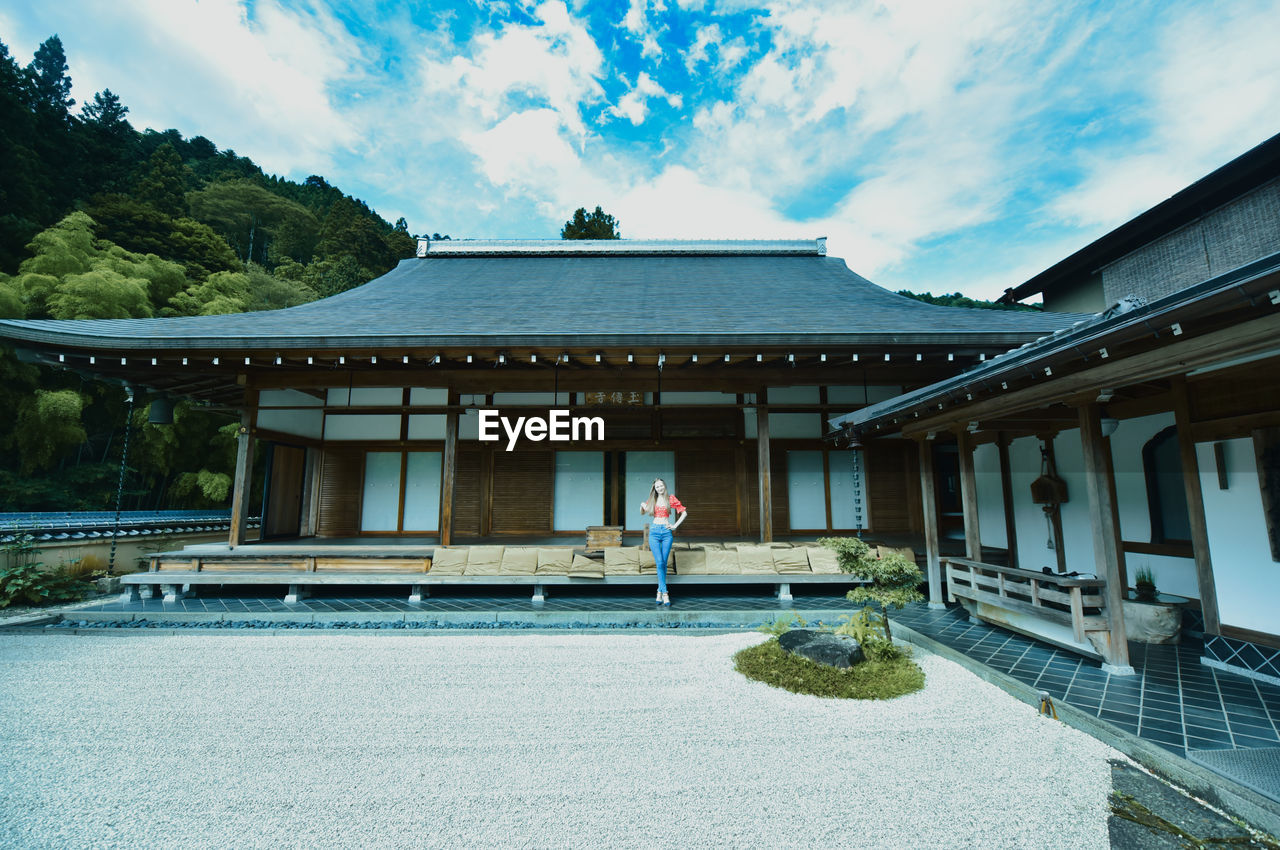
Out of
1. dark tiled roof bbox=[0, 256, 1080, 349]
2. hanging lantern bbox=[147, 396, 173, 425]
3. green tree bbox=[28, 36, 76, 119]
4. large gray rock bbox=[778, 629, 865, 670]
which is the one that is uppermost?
green tree bbox=[28, 36, 76, 119]

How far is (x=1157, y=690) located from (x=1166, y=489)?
254 cm

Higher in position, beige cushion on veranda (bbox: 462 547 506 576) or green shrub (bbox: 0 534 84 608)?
beige cushion on veranda (bbox: 462 547 506 576)

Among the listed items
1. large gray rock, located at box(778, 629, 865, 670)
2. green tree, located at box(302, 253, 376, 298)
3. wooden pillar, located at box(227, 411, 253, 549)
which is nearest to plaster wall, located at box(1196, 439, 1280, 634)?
large gray rock, located at box(778, 629, 865, 670)

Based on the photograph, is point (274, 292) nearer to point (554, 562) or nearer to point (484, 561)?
point (484, 561)

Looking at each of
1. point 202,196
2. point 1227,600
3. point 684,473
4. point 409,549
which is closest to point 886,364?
point 684,473

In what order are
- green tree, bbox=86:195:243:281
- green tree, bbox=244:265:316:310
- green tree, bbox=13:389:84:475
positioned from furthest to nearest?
green tree, bbox=244:265:316:310 < green tree, bbox=86:195:243:281 < green tree, bbox=13:389:84:475

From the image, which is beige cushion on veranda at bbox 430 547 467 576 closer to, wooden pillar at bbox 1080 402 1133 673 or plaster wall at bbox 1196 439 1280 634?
wooden pillar at bbox 1080 402 1133 673

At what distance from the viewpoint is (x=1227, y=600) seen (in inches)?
158

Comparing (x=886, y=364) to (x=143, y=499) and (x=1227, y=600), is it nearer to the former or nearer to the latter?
(x=1227, y=600)

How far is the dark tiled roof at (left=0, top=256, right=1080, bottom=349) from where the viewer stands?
6.21 meters

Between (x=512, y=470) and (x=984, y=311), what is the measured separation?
776 centimetres

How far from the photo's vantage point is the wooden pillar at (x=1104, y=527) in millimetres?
3764

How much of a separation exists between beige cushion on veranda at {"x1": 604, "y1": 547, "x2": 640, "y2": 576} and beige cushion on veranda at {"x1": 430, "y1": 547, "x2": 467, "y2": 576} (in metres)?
1.75

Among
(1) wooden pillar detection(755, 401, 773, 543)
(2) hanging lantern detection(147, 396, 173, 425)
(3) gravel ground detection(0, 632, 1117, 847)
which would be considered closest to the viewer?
(3) gravel ground detection(0, 632, 1117, 847)
